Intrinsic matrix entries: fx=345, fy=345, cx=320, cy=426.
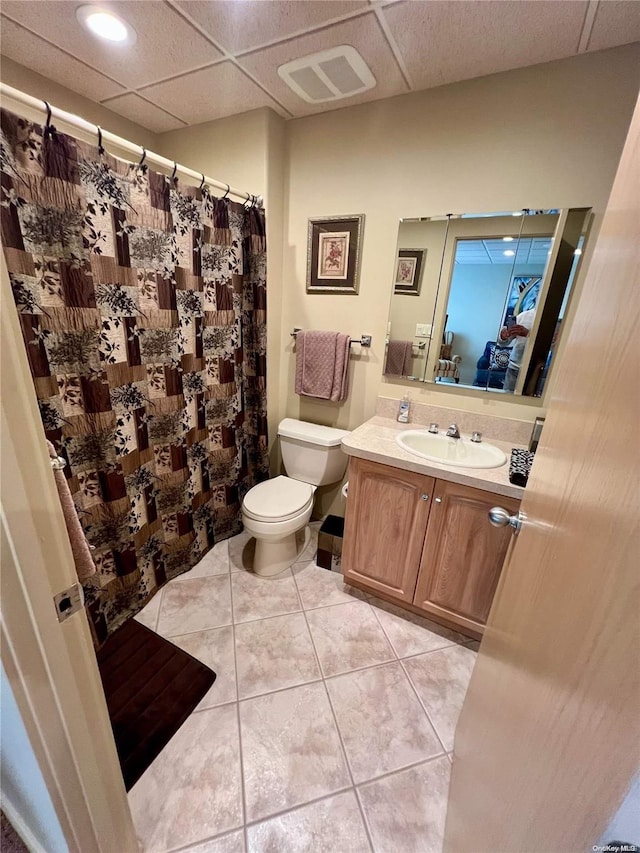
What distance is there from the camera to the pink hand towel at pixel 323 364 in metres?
1.97

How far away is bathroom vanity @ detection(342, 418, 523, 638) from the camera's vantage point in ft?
4.55

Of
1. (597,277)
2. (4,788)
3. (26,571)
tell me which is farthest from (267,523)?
(597,277)

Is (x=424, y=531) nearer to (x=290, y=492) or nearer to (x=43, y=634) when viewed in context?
(x=290, y=492)

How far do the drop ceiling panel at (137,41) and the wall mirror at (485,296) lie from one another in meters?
1.11

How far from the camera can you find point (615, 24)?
114 centimetres

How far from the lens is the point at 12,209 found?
3.44ft

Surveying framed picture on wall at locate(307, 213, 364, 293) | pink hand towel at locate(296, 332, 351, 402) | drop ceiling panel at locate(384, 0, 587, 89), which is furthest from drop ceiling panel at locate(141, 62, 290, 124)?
pink hand towel at locate(296, 332, 351, 402)

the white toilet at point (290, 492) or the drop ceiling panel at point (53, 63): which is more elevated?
the drop ceiling panel at point (53, 63)

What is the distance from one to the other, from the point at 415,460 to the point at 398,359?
0.67m

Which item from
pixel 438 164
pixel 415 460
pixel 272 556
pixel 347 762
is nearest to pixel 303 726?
pixel 347 762

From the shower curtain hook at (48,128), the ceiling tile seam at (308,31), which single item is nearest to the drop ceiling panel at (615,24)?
the ceiling tile seam at (308,31)

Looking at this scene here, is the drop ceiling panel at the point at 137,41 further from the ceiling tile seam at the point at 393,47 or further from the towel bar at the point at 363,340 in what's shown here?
the towel bar at the point at 363,340

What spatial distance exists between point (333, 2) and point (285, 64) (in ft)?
1.17

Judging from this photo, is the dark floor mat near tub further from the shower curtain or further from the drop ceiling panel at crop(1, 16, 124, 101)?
the drop ceiling panel at crop(1, 16, 124, 101)
